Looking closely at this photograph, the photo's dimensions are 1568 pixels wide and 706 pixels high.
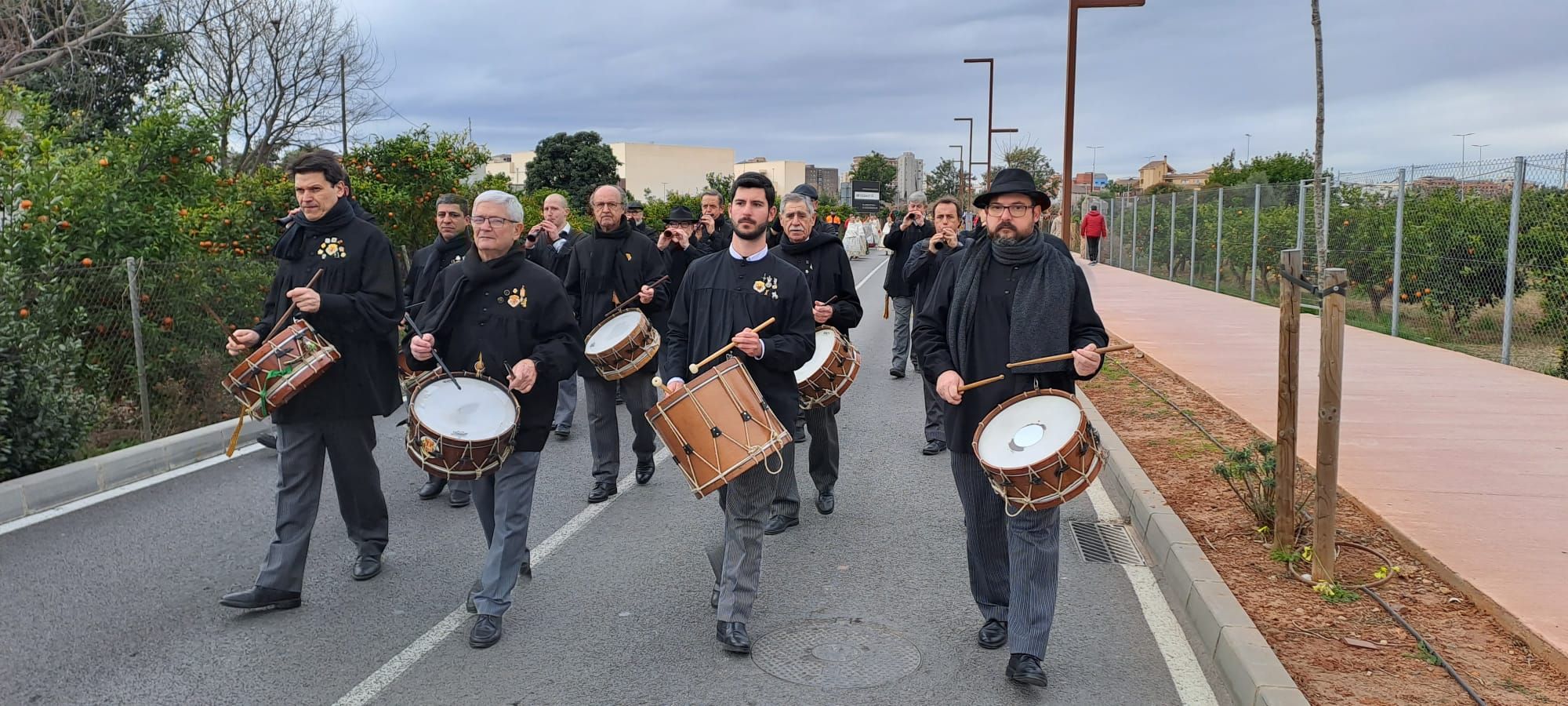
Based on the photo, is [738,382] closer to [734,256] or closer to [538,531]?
[734,256]

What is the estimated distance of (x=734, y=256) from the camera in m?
5.04

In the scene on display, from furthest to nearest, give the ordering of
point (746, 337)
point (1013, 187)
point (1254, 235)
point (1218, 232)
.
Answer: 1. point (1218, 232)
2. point (1254, 235)
3. point (746, 337)
4. point (1013, 187)

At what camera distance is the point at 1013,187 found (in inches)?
170

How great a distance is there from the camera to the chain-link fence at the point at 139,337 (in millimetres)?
8406

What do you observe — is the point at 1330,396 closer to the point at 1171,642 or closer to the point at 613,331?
the point at 1171,642

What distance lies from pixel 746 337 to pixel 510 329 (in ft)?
3.82

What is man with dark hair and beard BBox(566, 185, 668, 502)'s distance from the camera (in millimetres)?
7617

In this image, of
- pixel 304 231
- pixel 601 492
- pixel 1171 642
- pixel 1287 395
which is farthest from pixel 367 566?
pixel 1287 395

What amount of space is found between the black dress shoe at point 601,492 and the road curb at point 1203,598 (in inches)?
130

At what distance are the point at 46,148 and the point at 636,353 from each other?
6319 mm

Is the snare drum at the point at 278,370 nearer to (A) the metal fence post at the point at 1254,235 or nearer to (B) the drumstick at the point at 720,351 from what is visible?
(B) the drumstick at the point at 720,351

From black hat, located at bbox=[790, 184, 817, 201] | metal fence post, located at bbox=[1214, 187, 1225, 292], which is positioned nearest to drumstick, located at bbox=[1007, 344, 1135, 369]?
black hat, located at bbox=[790, 184, 817, 201]

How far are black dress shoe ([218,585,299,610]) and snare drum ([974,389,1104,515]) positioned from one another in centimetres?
327

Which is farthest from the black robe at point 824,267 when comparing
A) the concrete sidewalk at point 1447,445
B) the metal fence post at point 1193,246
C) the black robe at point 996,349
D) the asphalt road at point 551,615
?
the metal fence post at point 1193,246
